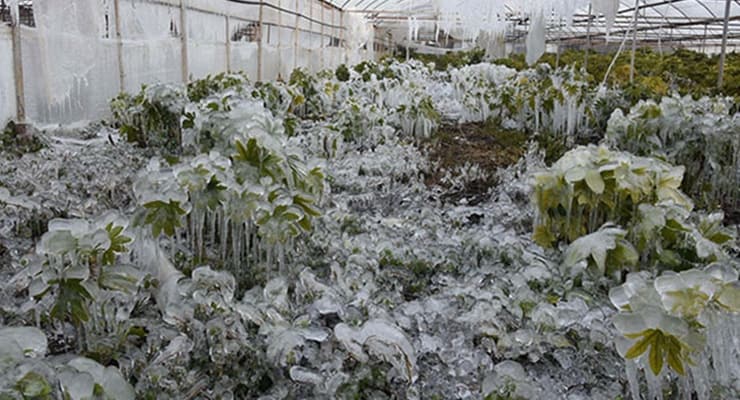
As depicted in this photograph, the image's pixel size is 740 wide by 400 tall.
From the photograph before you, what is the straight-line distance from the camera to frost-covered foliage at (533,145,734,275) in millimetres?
1886

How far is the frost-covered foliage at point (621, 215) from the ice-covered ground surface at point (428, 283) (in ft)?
0.48

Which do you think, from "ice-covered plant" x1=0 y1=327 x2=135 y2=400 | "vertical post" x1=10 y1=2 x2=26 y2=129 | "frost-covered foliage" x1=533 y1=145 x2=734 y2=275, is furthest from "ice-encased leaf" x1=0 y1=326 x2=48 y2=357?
"vertical post" x1=10 y1=2 x2=26 y2=129

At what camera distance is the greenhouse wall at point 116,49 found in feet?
17.3

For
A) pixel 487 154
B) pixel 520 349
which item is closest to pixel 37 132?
Answer: pixel 487 154

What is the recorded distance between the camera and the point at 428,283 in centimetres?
222

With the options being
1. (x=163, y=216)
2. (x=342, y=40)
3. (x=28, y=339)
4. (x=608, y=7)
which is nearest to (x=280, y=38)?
(x=608, y=7)

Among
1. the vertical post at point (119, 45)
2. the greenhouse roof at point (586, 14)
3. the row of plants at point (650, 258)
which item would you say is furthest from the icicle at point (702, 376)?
the vertical post at point (119, 45)

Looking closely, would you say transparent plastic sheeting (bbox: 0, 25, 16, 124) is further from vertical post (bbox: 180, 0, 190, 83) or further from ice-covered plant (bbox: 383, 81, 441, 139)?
ice-covered plant (bbox: 383, 81, 441, 139)

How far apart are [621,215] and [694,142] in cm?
130

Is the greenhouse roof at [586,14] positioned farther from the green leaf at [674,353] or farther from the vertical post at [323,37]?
the green leaf at [674,353]

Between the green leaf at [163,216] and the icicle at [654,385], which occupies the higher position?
the green leaf at [163,216]

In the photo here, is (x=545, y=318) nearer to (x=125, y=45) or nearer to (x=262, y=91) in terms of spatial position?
(x=262, y=91)

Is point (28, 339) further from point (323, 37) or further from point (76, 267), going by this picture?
point (323, 37)

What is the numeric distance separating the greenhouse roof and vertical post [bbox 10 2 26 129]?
554cm
